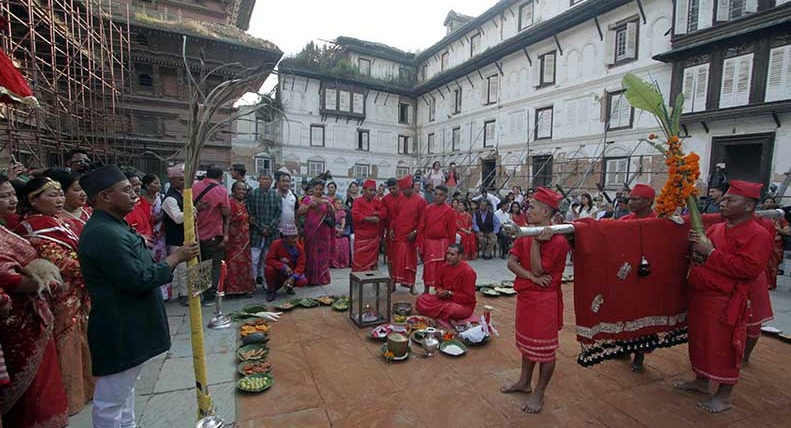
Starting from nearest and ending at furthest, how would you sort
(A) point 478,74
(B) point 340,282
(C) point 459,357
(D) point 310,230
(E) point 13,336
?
(E) point 13,336 → (C) point 459,357 → (D) point 310,230 → (B) point 340,282 → (A) point 478,74

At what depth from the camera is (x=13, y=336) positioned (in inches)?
82.0

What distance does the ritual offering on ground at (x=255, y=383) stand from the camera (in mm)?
3133

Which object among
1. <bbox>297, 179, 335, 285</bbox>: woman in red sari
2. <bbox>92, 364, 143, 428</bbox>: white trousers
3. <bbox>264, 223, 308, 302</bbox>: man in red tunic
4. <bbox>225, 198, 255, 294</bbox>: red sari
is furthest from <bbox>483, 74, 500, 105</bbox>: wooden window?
<bbox>92, 364, 143, 428</bbox>: white trousers

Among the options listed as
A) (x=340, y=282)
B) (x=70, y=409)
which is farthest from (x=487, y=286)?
(x=70, y=409)

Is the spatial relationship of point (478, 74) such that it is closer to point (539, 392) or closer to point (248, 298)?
point (248, 298)

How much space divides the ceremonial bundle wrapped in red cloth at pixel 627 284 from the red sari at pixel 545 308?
134 millimetres

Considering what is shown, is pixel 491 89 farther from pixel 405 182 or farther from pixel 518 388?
pixel 518 388

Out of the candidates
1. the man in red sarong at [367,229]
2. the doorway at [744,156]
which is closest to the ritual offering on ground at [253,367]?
the man in red sarong at [367,229]

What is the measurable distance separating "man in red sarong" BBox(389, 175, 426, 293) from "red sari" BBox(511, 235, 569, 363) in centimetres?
321

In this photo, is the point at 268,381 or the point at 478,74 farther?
the point at 478,74

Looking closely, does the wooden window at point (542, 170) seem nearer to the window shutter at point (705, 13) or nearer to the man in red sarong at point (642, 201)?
the window shutter at point (705, 13)

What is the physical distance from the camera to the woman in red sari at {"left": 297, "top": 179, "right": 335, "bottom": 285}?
6.32 m

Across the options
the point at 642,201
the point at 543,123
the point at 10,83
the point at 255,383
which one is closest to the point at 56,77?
the point at 10,83

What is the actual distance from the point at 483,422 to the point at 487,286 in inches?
156
